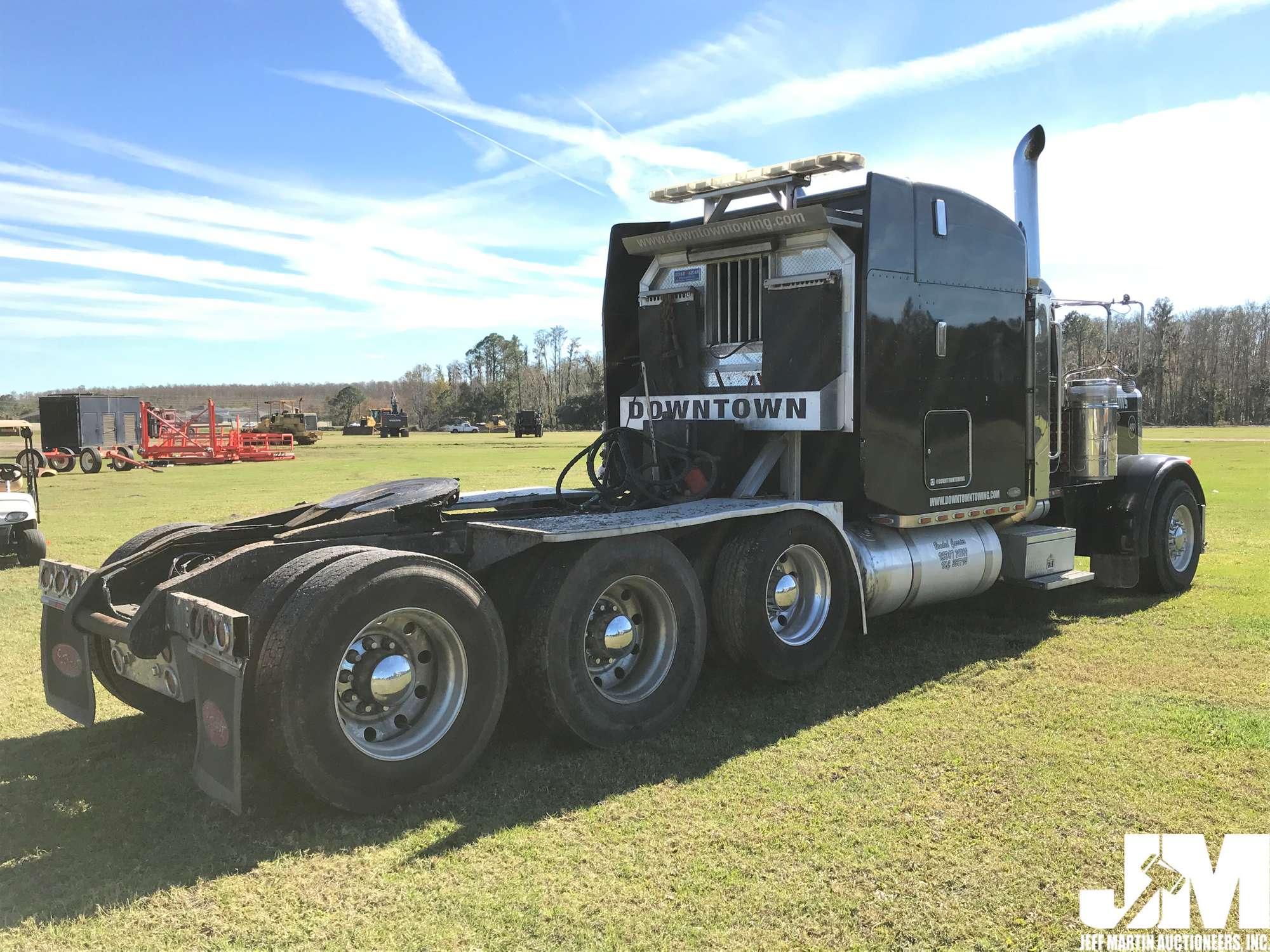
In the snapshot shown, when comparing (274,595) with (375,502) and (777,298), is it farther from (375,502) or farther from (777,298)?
(777,298)

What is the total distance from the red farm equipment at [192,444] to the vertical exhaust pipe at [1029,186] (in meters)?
32.2

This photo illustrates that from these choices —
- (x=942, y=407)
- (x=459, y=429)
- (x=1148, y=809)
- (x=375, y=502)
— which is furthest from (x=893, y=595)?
(x=459, y=429)

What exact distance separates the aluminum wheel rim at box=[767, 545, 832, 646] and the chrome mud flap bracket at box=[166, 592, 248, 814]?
130 inches

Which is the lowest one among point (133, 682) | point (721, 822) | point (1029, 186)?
point (721, 822)

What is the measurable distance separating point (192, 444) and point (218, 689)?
36293mm

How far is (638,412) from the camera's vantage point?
7.97 metres

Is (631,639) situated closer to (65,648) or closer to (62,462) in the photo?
(65,648)

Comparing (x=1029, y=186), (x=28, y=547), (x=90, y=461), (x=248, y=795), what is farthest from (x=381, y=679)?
(x=90, y=461)

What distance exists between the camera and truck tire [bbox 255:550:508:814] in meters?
3.94

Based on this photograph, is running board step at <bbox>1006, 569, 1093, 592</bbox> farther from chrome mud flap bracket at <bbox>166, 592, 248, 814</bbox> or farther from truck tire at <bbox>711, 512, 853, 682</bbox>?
chrome mud flap bracket at <bbox>166, 592, 248, 814</bbox>

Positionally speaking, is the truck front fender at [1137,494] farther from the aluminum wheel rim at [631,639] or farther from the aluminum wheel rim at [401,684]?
the aluminum wheel rim at [401,684]

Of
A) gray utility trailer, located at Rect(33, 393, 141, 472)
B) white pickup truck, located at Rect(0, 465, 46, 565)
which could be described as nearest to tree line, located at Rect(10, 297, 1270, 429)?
gray utility trailer, located at Rect(33, 393, 141, 472)

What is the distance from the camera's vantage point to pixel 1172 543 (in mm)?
9148

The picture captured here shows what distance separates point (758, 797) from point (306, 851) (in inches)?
79.8
